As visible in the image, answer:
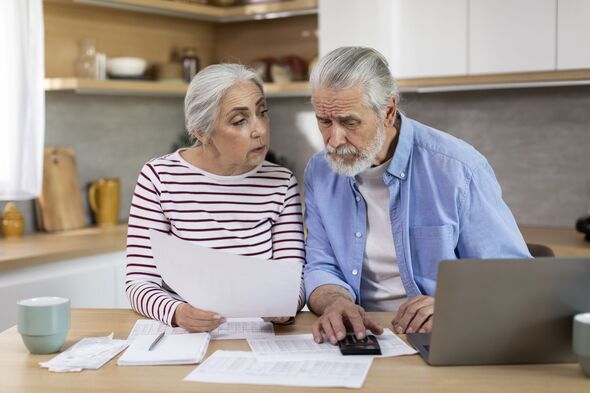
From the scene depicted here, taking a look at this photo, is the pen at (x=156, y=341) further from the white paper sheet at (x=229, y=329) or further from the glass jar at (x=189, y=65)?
the glass jar at (x=189, y=65)

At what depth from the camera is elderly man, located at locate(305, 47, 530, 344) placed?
6.71ft

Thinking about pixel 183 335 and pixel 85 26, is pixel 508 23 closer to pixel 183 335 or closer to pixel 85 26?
pixel 85 26

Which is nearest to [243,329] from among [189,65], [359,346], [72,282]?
[359,346]

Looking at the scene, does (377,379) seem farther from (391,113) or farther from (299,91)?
(299,91)

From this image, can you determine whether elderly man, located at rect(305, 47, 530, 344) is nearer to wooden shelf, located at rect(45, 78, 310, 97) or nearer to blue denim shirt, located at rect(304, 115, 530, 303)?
blue denim shirt, located at rect(304, 115, 530, 303)

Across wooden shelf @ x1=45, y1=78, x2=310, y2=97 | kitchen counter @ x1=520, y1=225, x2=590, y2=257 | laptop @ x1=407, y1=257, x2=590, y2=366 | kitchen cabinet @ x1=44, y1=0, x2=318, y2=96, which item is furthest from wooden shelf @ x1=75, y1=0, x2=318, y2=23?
laptop @ x1=407, y1=257, x2=590, y2=366

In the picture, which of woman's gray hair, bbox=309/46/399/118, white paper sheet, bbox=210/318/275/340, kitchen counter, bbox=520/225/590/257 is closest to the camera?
white paper sheet, bbox=210/318/275/340

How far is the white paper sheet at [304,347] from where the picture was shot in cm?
165

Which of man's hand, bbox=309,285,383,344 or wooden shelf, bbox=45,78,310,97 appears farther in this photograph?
wooden shelf, bbox=45,78,310,97

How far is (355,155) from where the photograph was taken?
2066mm

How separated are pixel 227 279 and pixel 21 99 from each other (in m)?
1.90

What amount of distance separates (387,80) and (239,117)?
406 mm

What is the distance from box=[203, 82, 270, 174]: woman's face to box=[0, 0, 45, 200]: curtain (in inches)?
55.1

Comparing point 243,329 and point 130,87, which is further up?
point 130,87
